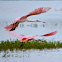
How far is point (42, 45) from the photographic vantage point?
1077mm

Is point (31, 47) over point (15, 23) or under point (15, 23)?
under

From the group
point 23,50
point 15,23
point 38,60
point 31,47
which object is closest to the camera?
point 15,23

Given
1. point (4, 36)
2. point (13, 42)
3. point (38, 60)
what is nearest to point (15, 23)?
point (38, 60)

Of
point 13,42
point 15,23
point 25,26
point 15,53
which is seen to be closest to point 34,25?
point 25,26

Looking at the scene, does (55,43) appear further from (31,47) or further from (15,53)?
(15,53)

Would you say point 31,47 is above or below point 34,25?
below

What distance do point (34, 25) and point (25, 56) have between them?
33 centimetres

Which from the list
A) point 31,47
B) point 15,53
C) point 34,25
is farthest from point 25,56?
point 34,25

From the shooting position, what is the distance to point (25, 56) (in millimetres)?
857

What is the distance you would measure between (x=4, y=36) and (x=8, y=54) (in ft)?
0.58

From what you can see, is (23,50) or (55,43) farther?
(55,43)

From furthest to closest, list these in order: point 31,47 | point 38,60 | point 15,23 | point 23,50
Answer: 1. point 31,47
2. point 23,50
3. point 38,60
4. point 15,23

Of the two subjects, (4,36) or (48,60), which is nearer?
(48,60)

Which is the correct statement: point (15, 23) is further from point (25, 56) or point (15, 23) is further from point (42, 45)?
point (42, 45)
